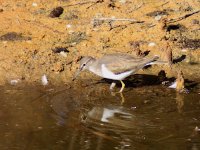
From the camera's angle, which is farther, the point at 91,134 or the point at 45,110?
the point at 45,110

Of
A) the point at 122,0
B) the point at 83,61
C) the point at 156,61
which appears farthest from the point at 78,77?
the point at 122,0

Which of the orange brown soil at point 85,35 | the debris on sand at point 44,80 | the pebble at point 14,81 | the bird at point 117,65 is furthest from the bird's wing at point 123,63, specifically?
the pebble at point 14,81

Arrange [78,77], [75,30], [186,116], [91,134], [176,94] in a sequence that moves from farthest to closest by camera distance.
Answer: [75,30] → [78,77] → [176,94] → [186,116] → [91,134]

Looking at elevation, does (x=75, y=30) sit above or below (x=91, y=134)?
above

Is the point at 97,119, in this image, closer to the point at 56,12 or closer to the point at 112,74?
the point at 112,74

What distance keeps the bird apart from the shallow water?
28 cm

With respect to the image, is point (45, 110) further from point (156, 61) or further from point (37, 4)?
point (37, 4)

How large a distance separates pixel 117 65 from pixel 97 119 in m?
1.37

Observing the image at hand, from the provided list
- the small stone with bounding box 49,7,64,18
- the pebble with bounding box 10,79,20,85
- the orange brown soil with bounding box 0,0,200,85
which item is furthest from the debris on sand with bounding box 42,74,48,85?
the small stone with bounding box 49,7,64,18

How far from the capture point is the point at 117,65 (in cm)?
871

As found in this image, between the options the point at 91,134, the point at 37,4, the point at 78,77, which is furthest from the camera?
the point at 37,4

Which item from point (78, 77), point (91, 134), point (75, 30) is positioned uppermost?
point (75, 30)

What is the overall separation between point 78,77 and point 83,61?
44cm

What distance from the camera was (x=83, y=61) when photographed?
30.1 feet
